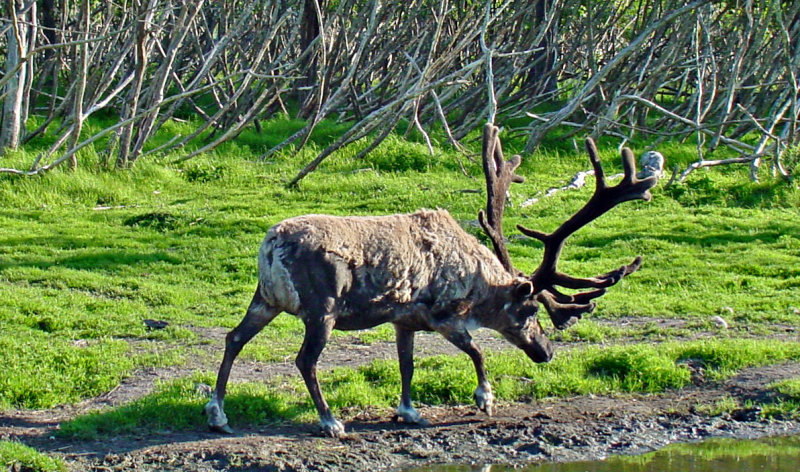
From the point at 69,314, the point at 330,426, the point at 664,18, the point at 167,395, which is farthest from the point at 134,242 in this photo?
the point at 664,18

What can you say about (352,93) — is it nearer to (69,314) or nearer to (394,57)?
(394,57)

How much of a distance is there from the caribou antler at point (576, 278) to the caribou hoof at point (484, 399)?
899 mm

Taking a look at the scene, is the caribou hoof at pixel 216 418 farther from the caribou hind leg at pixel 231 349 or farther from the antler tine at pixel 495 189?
→ the antler tine at pixel 495 189

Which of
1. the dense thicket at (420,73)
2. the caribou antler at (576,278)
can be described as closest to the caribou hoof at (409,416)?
the caribou antler at (576,278)

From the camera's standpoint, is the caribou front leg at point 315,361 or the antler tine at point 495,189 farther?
the antler tine at point 495,189

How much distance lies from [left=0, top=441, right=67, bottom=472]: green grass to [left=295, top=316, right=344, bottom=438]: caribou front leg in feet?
5.26

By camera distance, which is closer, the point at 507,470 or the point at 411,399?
the point at 507,470

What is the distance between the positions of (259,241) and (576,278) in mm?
5450

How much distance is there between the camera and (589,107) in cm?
1895

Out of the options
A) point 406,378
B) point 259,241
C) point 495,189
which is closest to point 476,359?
point 406,378

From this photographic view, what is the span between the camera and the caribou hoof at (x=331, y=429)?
6.96m

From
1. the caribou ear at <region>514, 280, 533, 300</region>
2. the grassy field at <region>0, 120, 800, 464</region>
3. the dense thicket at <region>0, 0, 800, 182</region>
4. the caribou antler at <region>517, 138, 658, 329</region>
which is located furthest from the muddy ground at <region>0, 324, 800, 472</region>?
the dense thicket at <region>0, 0, 800, 182</region>

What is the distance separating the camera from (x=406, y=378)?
743 centimetres

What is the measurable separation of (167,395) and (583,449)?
2.89 metres
